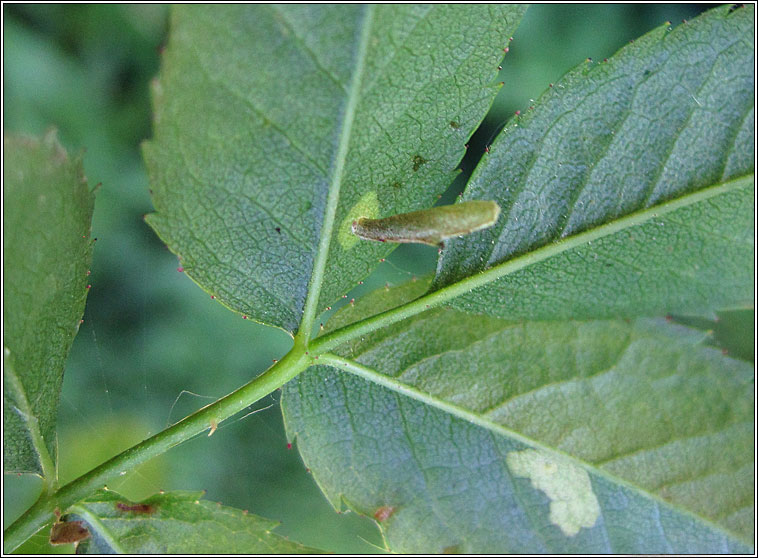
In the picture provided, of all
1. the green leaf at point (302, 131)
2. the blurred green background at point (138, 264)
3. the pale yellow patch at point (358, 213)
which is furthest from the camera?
the blurred green background at point (138, 264)

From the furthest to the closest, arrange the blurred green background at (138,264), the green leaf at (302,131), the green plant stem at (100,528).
→ 1. the blurred green background at (138,264)
2. the green plant stem at (100,528)
3. the green leaf at (302,131)

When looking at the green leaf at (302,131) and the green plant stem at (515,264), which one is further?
the green plant stem at (515,264)

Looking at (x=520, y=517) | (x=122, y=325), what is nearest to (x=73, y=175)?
(x=520, y=517)

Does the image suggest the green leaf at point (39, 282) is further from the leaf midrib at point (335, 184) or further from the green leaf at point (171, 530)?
the leaf midrib at point (335, 184)

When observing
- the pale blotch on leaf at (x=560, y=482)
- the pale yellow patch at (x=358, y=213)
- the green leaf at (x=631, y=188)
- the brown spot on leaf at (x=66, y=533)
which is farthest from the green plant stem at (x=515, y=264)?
the brown spot on leaf at (x=66, y=533)

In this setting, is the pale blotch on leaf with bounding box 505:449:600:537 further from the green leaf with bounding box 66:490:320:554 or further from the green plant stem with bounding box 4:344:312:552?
the green plant stem with bounding box 4:344:312:552

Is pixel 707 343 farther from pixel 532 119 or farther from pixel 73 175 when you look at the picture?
pixel 73 175

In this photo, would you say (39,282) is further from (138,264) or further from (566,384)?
(138,264)
